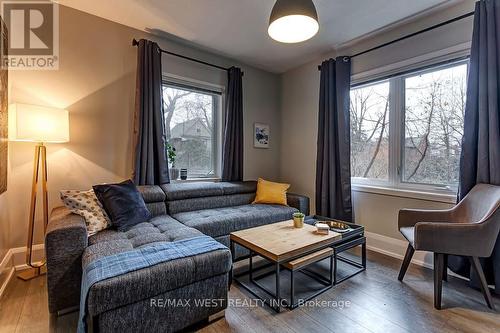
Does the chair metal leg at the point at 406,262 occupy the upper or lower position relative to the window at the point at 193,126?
lower

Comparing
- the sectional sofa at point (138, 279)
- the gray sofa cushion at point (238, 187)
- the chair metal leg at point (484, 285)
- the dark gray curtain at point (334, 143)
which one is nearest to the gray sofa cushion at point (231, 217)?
the sectional sofa at point (138, 279)

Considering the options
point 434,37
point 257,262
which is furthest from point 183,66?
point 434,37

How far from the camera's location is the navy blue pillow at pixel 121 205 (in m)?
2.07

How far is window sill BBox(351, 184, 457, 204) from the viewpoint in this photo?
7.86 feet

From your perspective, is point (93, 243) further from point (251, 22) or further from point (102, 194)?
point (251, 22)

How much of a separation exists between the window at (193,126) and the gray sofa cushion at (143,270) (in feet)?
4.92

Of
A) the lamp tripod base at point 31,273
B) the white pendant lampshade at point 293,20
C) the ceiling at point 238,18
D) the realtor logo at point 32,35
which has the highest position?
the ceiling at point 238,18

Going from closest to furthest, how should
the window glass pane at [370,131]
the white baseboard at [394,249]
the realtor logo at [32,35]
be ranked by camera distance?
the realtor logo at [32,35] → the white baseboard at [394,249] → the window glass pane at [370,131]

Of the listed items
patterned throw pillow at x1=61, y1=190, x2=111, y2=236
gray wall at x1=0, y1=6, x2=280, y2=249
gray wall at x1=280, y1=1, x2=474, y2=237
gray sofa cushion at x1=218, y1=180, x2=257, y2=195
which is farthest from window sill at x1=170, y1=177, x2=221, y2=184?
gray wall at x1=280, y1=1, x2=474, y2=237

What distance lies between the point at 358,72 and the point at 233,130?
186 centimetres

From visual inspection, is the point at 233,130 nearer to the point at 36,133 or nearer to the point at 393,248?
the point at 36,133

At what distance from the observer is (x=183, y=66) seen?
325 centimetres

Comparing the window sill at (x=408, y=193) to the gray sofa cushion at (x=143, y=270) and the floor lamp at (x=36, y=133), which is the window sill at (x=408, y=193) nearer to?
the gray sofa cushion at (x=143, y=270)

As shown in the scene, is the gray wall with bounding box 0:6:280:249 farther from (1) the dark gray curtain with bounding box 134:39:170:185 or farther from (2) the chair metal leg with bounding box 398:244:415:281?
(2) the chair metal leg with bounding box 398:244:415:281
